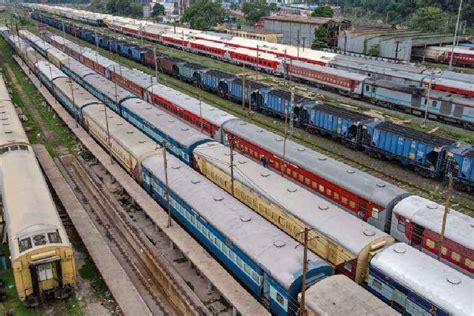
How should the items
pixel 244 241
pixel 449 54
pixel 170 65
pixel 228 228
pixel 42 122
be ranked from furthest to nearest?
pixel 449 54 → pixel 170 65 → pixel 42 122 → pixel 228 228 → pixel 244 241

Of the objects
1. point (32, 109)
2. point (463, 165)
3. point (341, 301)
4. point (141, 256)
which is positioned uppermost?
point (341, 301)

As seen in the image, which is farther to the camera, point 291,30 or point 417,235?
point 291,30

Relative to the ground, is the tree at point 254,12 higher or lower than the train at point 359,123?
higher

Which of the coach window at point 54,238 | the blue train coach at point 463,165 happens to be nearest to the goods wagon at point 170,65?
the blue train coach at point 463,165

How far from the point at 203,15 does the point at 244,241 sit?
139 m

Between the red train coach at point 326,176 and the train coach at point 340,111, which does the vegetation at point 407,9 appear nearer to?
the train coach at point 340,111

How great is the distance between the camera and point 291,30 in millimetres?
120688

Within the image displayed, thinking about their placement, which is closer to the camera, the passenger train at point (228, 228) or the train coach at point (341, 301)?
the train coach at point (341, 301)

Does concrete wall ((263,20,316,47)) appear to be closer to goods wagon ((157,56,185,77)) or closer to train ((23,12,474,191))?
goods wagon ((157,56,185,77))

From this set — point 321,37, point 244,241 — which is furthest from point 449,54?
point 244,241

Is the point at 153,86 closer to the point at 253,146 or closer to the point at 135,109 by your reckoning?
the point at 135,109

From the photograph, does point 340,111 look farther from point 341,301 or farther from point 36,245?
point 36,245

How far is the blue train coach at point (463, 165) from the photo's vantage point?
33.1 metres

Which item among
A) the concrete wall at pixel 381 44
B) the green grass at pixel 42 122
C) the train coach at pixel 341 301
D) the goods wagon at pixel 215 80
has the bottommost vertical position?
the green grass at pixel 42 122
